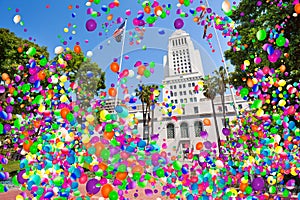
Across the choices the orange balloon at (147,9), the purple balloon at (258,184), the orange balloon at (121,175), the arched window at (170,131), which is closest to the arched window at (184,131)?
the arched window at (170,131)

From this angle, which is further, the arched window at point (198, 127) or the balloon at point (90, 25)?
the balloon at point (90, 25)

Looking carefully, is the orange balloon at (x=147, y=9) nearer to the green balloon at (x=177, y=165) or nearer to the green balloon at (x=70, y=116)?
the green balloon at (x=70, y=116)

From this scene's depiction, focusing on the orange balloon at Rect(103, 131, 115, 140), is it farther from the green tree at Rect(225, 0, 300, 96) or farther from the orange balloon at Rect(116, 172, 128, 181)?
the green tree at Rect(225, 0, 300, 96)

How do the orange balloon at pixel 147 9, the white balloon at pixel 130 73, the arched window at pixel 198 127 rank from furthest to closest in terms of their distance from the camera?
1. the orange balloon at pixel 147 9
2. the white balloon at pixel 130 73
3. the arched window at pixel 198 127

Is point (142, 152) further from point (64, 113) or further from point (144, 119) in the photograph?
point (64, 113)

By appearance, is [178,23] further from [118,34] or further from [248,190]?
[248,190]

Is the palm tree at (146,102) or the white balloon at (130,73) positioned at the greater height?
the white balloon at (130,73)

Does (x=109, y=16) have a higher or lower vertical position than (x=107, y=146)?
higher

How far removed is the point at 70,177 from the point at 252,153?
11.4 ft

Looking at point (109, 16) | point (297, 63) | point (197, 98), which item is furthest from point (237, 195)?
point (297, 63)

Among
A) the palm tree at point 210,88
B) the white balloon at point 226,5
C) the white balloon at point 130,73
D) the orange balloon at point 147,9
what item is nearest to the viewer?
the white balloon at point 130,73

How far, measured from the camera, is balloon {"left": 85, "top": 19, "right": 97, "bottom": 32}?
3.57 m

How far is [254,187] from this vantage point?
3467 mm

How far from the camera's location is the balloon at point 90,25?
3574mm
